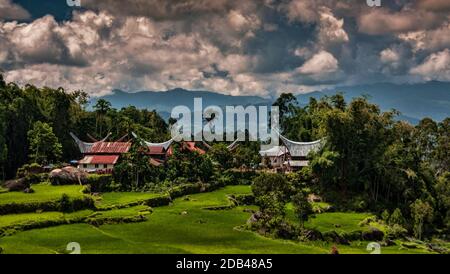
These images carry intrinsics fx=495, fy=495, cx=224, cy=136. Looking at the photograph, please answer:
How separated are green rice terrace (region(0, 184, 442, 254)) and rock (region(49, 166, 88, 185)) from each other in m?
1.07

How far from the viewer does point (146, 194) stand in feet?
168

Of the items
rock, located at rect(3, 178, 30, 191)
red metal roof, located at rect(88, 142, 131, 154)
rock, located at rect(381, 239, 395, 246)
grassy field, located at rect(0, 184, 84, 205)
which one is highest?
red metal roof, located at rect(88, 142, 131, 154)

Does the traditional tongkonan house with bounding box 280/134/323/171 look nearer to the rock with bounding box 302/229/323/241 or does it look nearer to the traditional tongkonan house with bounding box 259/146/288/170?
the traditional tongkonan house with bounding box 259/146/288/170

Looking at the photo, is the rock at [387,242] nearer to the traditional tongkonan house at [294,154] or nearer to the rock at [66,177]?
the traditional tongkonan house at [294,154]

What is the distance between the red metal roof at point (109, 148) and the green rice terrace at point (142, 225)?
10150 mm

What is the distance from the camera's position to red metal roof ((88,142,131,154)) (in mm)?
60688

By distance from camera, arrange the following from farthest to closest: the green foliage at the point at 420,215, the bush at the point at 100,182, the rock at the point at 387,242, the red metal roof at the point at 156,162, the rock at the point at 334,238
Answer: the red metal roof at the point at 156,162
the bush at the point at 100,182
the green foliage at the point at 420,215
the rock at the point at 387,242
the rock at the point at 334,238

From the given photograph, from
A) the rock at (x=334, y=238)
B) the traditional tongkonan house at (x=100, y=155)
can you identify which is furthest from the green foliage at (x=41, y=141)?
the rock at (x=334, y=238)

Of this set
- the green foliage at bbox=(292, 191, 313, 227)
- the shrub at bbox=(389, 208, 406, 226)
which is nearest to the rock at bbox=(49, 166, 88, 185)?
the green foliage at bbox=(292, 191, 313, 227)

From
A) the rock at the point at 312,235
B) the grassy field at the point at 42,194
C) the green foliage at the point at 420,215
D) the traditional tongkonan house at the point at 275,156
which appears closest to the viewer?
the rock at the point at 312,235

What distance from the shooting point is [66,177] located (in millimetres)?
50250

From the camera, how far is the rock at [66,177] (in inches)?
1970

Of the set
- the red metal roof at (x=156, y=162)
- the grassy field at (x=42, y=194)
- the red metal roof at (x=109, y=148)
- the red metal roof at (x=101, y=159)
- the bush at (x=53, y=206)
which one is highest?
the red metal roof at (x=109, y=148)

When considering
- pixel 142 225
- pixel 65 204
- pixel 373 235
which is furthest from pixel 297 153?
pixel 65 204
